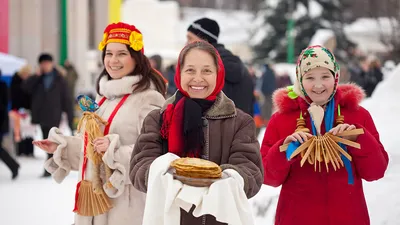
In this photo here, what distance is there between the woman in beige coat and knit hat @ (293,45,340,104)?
1.00 m

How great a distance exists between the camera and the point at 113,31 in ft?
13.3

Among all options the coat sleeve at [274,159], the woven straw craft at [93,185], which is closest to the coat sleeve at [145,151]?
the coat sleeve at [274,159]

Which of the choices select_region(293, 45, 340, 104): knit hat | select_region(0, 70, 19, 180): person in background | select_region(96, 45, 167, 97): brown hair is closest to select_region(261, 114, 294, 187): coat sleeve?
select_region(293, 45, 340, 104): knit hat

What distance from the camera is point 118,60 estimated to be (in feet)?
13.2

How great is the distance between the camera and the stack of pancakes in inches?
99.3

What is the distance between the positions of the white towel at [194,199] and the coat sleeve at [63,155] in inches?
59.4

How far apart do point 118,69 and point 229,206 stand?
1.77 meters

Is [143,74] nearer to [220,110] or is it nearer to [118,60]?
[118,60]

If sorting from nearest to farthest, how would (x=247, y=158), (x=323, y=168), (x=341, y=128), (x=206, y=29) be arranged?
1. (x=247, y=158)
2. (x=341, y=128)
3. (x=323, y=168)
4. (x=206, y=29)

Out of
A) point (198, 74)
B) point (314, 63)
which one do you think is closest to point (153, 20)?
point (314, 63)

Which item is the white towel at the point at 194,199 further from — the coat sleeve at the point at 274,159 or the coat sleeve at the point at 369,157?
the coat sleeve at the point at 369,157

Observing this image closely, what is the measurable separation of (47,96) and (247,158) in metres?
8.09

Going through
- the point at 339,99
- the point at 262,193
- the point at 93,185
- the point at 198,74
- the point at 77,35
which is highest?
the point at 77,35

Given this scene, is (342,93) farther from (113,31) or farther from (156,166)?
(113,31)
